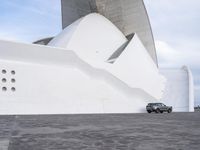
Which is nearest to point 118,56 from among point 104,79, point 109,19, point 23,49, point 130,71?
point 130,71

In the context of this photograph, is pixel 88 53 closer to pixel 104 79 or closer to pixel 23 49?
pixel 104 79

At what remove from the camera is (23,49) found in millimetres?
23266

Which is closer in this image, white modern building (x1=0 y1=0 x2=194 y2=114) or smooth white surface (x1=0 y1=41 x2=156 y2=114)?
smooth white surface (x1=0 y1=41 x2=156 y2=114)

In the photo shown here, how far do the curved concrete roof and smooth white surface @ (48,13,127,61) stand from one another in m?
1.28

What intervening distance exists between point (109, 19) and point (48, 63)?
12.3 m

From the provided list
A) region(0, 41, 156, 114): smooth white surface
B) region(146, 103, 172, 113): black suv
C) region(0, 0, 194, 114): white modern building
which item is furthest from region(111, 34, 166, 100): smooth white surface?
region(146, 103, 172, 113): black suv

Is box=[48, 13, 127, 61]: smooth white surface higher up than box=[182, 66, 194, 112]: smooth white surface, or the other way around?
box=[48, 13, 127, 61]: smooth white surface

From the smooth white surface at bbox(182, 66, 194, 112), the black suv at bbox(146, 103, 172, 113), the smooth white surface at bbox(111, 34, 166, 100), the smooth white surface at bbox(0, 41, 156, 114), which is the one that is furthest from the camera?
the smooth white surface at bbox(182, 66, 194, 112)

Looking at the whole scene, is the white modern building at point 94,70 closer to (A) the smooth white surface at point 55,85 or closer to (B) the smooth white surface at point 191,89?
(A) the smooth white surface at point 55,85

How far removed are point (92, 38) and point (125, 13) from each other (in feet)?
17.9

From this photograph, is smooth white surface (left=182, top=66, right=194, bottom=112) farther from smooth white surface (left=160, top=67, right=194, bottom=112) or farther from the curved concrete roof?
the curved concrete roof

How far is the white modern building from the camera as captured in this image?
73.9 ft

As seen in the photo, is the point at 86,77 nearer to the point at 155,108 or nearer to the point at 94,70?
the point at 94,70

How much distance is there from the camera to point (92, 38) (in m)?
30.3
